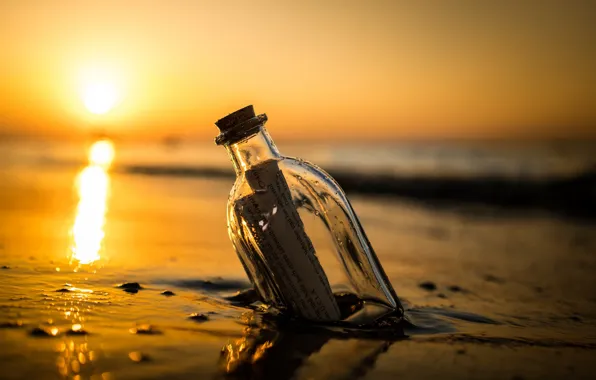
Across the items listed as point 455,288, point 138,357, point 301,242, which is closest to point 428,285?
point 455,288

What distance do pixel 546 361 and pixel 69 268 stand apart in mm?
1850

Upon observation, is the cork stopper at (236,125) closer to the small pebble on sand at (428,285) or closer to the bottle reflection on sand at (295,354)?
the bottle reflection on sand at (295,354)

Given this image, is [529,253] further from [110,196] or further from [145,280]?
[110,196]

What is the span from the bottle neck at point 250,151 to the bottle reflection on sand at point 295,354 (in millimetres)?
466

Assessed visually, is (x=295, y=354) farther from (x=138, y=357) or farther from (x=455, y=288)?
(x=455, y=288)

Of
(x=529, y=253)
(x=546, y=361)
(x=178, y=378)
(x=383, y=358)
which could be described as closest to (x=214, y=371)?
(x=178, y=378)

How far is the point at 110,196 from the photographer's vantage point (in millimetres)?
7395

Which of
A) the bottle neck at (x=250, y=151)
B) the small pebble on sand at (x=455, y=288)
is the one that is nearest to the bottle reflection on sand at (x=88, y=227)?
the bottle neck at (x=250, y=151)

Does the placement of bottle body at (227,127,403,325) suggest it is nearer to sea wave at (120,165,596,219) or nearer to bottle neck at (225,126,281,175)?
bottle neck at (225,126,281,175)

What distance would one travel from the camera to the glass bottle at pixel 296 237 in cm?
170

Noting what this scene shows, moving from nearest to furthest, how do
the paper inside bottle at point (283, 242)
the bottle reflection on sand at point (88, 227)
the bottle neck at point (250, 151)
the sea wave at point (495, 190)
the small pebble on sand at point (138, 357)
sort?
the small pebble on sand at point (138, 357)
the paper inside bottle at point (283, 242)
the bottle neck at point (250, 151)
the bottle reflection on sand at point (88, 227)
the sea wave at point (495, 190)

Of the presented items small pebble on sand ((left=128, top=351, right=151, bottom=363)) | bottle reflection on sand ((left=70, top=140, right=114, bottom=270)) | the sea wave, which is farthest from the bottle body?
the sea wave

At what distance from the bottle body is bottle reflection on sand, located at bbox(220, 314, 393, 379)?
0.13 m

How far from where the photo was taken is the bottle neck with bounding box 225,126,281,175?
5.90 ft
